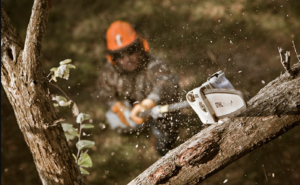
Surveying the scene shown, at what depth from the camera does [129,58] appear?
2.30 metres

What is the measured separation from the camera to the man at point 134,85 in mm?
2213

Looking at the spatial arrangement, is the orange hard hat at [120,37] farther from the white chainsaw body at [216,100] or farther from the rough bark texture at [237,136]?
the rough bark texture at [237,136]

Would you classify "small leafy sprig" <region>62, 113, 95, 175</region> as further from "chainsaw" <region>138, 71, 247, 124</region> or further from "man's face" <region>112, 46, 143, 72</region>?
"man's face" <region>112, 46, 143, 72</region>

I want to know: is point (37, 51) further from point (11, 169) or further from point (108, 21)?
point (11, 169)

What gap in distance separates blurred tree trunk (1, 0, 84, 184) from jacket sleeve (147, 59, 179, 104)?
1267 millimetres

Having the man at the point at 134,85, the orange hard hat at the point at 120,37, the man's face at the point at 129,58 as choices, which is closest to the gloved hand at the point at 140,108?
the man at the point at 134,85

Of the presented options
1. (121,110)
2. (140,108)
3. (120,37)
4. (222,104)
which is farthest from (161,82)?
(222,104)

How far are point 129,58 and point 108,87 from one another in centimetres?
38

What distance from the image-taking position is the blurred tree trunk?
1020 mm

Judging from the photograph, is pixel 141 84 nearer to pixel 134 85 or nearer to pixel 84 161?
pixel 134 85

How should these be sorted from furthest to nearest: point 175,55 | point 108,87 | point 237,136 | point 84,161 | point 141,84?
point 108,87 < point 141,84 < point 175,55 < point 84,161 < point 237,136

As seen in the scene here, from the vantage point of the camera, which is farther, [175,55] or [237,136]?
[175,55]

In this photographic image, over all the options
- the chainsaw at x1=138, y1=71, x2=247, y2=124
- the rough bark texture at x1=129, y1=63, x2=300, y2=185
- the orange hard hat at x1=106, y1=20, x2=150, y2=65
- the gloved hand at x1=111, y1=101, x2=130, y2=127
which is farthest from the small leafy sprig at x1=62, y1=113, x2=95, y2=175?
the orange hard hat at x1=106, y1=20, x2=150, y2=65

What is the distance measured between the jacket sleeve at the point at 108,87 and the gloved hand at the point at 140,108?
0.76 ft
